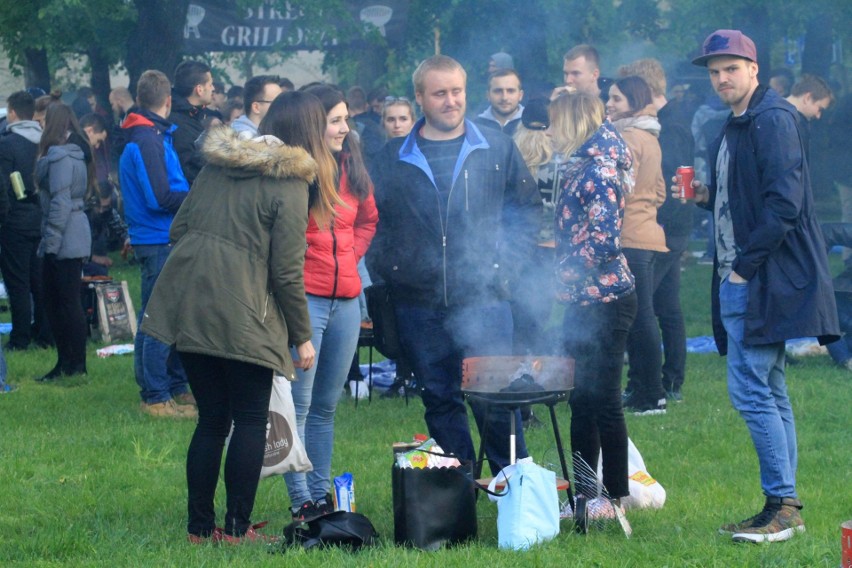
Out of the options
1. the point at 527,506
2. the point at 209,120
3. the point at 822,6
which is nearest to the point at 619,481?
the point at 527,506

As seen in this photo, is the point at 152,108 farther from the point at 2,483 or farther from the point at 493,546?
the point at 493,546

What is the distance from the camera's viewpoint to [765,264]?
Result: 16.6 ft

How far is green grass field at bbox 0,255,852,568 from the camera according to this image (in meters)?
4.93

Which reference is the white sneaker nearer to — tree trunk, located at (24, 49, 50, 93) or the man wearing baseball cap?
the man wearing baseball cap

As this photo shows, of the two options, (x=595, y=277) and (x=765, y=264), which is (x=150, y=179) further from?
(x=765, y=264)

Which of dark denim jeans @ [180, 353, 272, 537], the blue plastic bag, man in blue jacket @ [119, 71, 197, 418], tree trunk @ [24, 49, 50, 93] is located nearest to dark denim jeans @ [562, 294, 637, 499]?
the blue plastic bag

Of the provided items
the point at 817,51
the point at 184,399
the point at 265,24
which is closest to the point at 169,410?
the point at 184,399

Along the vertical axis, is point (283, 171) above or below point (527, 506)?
above

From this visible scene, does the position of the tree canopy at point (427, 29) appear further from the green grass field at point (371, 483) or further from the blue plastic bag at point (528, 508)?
the blue plastic bag at point (528, 508)

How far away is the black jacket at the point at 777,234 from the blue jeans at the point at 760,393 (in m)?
0.10

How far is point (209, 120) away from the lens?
9.23 meters

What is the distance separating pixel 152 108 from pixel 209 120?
1060 millimetres

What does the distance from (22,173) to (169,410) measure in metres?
3.12

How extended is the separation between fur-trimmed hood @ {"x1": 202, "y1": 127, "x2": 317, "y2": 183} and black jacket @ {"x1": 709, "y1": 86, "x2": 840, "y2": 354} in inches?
73.4
